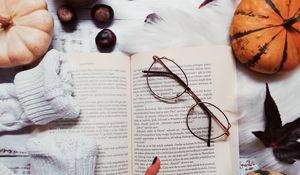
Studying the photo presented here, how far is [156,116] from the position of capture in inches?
36.6

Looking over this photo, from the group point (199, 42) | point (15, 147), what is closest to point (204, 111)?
point (199, 42)

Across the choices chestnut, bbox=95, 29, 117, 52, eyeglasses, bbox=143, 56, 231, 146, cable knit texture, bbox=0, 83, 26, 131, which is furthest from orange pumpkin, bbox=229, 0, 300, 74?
cable knit texture, bbox=0, 83, 26, 131

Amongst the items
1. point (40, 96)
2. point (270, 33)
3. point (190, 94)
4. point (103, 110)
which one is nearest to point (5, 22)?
point (40, 96)

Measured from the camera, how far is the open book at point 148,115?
0.92 m

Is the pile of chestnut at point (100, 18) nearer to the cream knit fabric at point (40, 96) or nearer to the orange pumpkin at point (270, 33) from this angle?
the cream knit fabric at point (40, 96)

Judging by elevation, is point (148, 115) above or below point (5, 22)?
below

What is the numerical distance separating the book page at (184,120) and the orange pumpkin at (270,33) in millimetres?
68

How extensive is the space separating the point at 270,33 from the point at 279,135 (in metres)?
0.22

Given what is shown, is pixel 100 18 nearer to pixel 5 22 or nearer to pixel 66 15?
pixel 66 15

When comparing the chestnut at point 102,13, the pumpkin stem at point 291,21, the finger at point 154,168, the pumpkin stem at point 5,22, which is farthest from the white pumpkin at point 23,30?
the pumpkin stem at point 291,21

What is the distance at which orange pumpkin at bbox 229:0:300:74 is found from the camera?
86cm

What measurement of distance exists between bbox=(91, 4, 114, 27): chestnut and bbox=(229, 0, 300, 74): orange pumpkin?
283 mm

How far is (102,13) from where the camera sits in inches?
37.2

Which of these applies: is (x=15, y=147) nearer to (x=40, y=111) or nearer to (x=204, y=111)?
(x=40, y=111)
